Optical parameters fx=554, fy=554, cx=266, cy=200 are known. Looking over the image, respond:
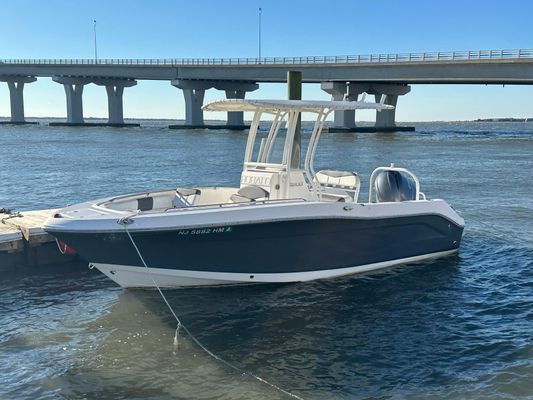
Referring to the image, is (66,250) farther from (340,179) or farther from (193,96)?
(193,96)

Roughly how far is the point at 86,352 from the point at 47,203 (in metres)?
14.1

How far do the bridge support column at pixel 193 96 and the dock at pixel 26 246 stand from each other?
72622 mm

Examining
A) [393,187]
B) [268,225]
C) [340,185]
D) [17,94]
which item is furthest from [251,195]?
[17,94]

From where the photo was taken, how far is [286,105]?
404 inches

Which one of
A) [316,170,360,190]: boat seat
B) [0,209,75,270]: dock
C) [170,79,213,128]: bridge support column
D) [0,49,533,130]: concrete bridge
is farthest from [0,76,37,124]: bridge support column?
[316,170,360,190]: boat seat

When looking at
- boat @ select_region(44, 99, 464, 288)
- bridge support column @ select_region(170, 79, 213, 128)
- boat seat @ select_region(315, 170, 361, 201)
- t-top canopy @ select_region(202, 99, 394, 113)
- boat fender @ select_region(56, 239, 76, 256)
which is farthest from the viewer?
bridge support column @ select_region(170, 79, 213, 128)

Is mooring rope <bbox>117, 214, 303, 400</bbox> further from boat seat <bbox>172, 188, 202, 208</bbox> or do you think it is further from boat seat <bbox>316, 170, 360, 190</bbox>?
boat seat <bbox>316, 170, 360, 190</bbox>

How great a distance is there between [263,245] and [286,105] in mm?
2668

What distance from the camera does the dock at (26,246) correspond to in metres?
10.9

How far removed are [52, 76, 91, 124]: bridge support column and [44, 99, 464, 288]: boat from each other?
291ft

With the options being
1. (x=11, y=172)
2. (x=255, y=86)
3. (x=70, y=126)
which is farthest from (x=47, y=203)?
(x=70, y=126)

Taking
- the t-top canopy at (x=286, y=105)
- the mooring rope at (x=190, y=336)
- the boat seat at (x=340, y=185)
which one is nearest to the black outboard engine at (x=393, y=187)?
the boat seat at (x=340, y=185)

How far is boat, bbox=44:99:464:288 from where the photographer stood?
8.93 meters

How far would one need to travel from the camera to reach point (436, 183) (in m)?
27.6
